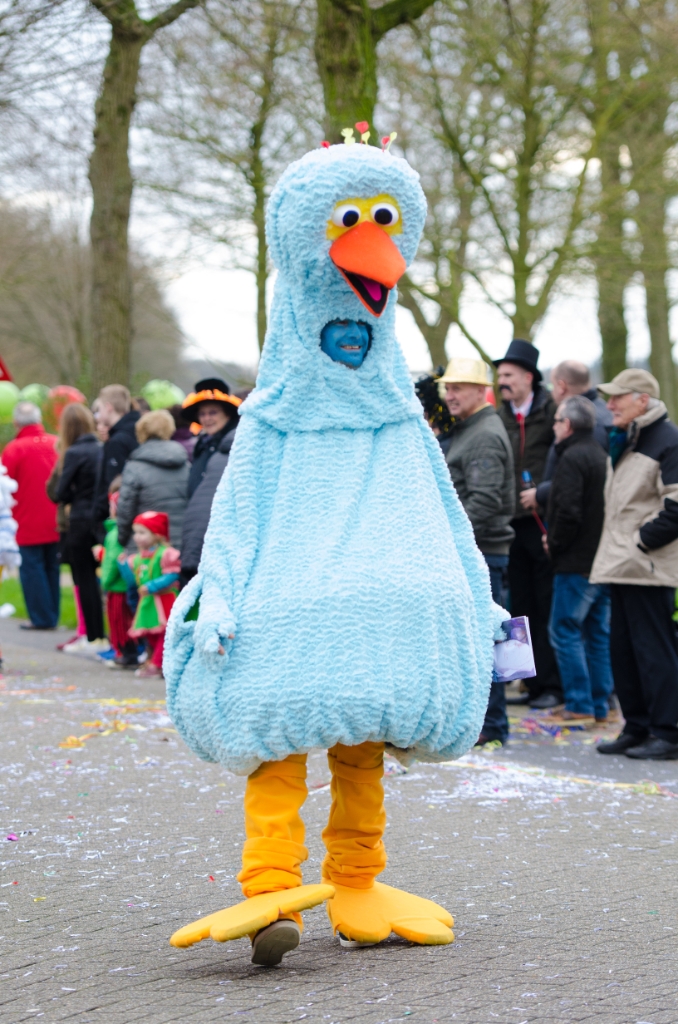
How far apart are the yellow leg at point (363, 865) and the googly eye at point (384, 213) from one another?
4.99 feet

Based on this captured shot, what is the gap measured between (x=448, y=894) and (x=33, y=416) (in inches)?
380

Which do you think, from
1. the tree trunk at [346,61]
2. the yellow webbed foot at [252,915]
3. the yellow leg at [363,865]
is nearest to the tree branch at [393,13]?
the tree trunk at [346,61]

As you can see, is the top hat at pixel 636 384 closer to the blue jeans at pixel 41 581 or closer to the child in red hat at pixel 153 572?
the child in red hat at pixel 153 572

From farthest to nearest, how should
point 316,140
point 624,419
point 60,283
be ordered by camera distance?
point 60,283 → point 316,140 → point 624,419

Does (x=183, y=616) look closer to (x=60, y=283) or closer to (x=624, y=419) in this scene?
(x=624, y=419)

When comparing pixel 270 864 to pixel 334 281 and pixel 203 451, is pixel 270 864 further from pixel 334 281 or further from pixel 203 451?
pixel 203 451

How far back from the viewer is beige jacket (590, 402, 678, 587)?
22.4 ft

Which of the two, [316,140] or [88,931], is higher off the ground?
[316,140]

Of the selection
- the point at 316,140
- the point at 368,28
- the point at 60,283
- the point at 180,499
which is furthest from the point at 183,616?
the point at 60,283

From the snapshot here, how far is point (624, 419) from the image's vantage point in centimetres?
708

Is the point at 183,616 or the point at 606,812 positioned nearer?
the point at 183,616

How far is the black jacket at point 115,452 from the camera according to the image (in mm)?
10625

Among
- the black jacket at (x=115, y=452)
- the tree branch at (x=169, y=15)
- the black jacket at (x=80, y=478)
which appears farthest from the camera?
the tree branch at (x=169, y=15)

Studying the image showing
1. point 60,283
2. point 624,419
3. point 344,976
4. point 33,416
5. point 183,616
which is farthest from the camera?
point 60,283
